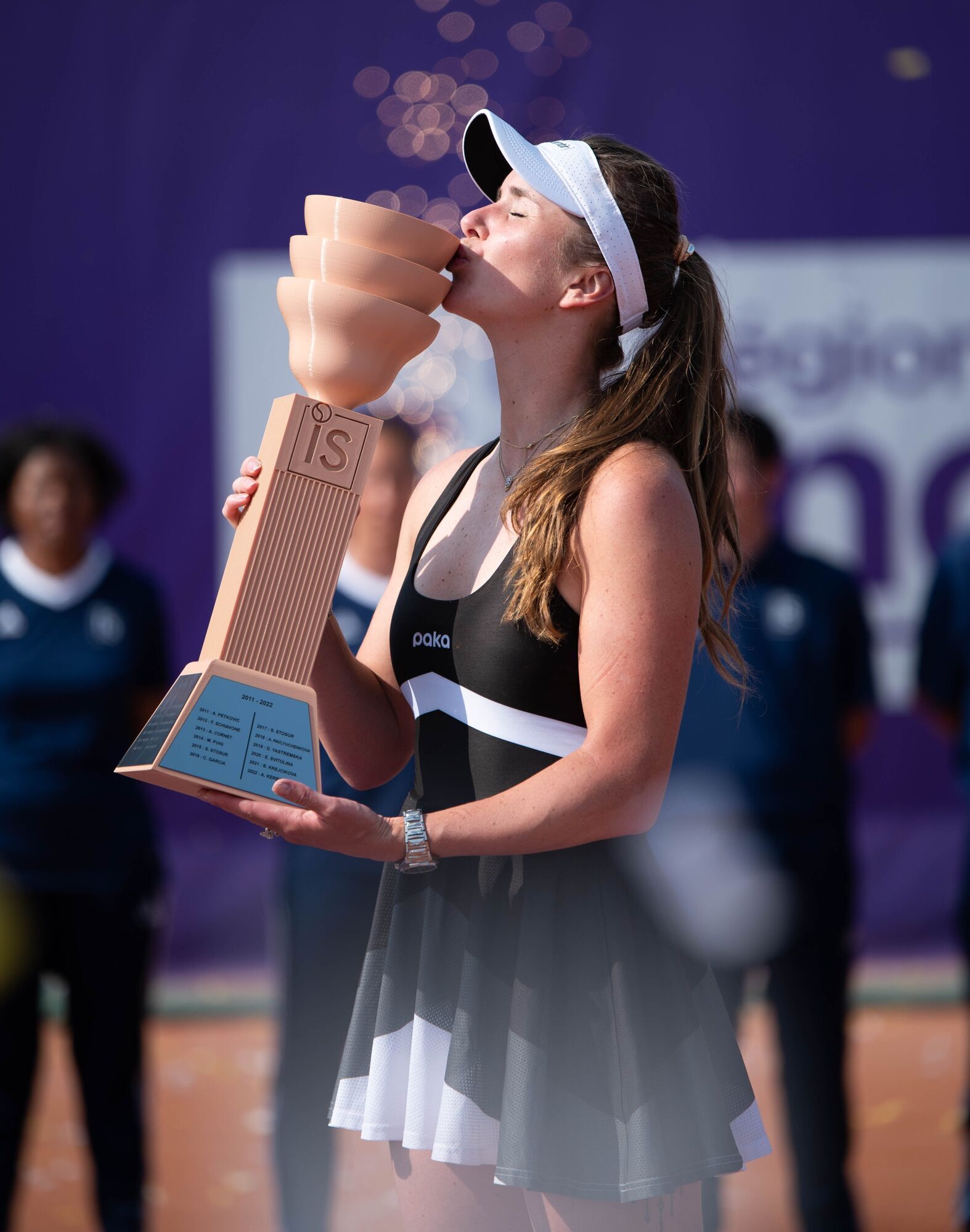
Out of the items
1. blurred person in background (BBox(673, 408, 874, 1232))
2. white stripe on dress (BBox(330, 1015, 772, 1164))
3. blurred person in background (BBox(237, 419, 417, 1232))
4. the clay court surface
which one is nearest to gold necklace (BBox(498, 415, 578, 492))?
white stripe on dress (BBox(330, 1015, 772, 1164))

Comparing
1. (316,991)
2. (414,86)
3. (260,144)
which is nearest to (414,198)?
(414,86)

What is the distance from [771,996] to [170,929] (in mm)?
2279

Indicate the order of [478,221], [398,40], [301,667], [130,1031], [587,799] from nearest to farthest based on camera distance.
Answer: [587,799] < [301,667] < [478,221] < [130,1031] < [398,40]

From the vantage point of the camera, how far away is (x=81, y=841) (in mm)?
Result: 2982

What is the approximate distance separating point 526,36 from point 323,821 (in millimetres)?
3693

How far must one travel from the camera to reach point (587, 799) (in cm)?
131

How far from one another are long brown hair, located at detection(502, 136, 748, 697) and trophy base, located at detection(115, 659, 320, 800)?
0.24m

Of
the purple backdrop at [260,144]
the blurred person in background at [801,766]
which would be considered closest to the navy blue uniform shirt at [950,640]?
the blurred person in background at [801,766]

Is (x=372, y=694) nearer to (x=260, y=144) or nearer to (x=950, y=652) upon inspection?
(x=950, y=652)

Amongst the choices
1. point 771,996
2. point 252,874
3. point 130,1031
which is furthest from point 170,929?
point 771,996

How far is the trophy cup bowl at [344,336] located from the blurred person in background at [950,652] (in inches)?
81.8

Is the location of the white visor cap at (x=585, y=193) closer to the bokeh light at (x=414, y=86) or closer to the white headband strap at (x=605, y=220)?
the white headband strap at (x=605, y=220)

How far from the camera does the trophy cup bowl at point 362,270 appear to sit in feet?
4.73

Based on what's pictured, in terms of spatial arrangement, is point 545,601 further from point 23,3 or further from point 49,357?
point 23,3
